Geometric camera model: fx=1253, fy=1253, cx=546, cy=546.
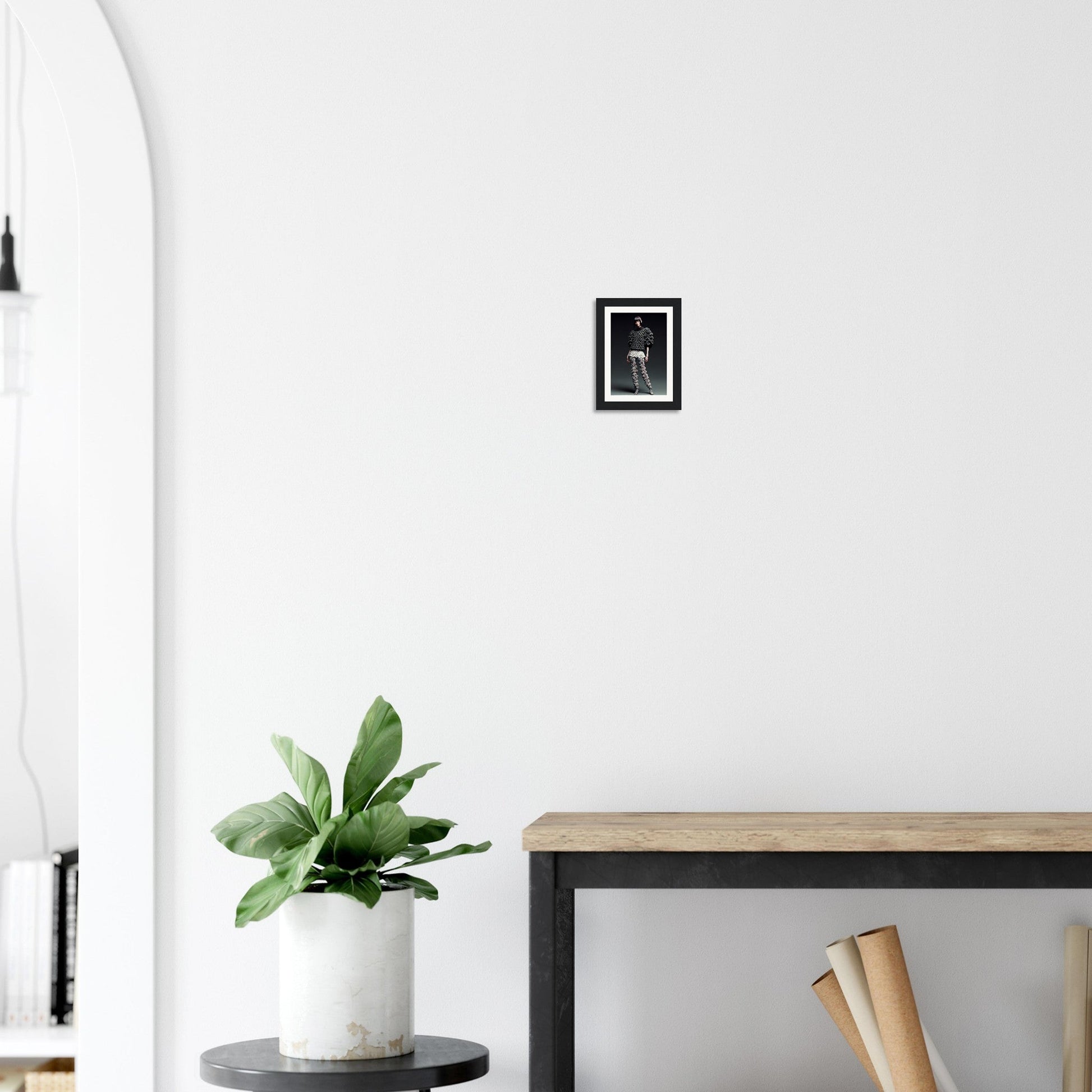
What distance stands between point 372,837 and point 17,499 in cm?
113

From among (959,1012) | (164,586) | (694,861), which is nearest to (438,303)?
(164,586)

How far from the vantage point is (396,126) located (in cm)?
167

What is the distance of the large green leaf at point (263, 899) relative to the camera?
1.28 meters

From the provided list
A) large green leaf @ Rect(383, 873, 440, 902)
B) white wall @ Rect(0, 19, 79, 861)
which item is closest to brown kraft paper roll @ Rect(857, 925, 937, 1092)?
large green leaf @ Rect(383, 873, 440, 902)

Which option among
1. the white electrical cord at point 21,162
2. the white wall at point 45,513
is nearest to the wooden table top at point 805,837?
the white wall at point 45,513

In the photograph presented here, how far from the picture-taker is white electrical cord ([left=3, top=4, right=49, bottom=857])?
83.6 inches

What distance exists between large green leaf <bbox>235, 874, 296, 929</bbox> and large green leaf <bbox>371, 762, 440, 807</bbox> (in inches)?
5.3

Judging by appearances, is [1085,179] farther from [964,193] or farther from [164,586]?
[164,586]

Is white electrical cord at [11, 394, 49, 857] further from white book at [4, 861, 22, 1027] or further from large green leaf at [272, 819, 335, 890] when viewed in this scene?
large green leaf at [272, 819, 335, 890]

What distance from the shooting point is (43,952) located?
181cm

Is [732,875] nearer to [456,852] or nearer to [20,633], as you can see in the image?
[456,852]

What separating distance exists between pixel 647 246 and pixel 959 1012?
1.07m

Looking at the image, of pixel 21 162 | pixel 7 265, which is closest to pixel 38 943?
pixel 7 265

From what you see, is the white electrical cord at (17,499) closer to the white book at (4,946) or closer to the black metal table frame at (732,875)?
the white book at (4,946)
